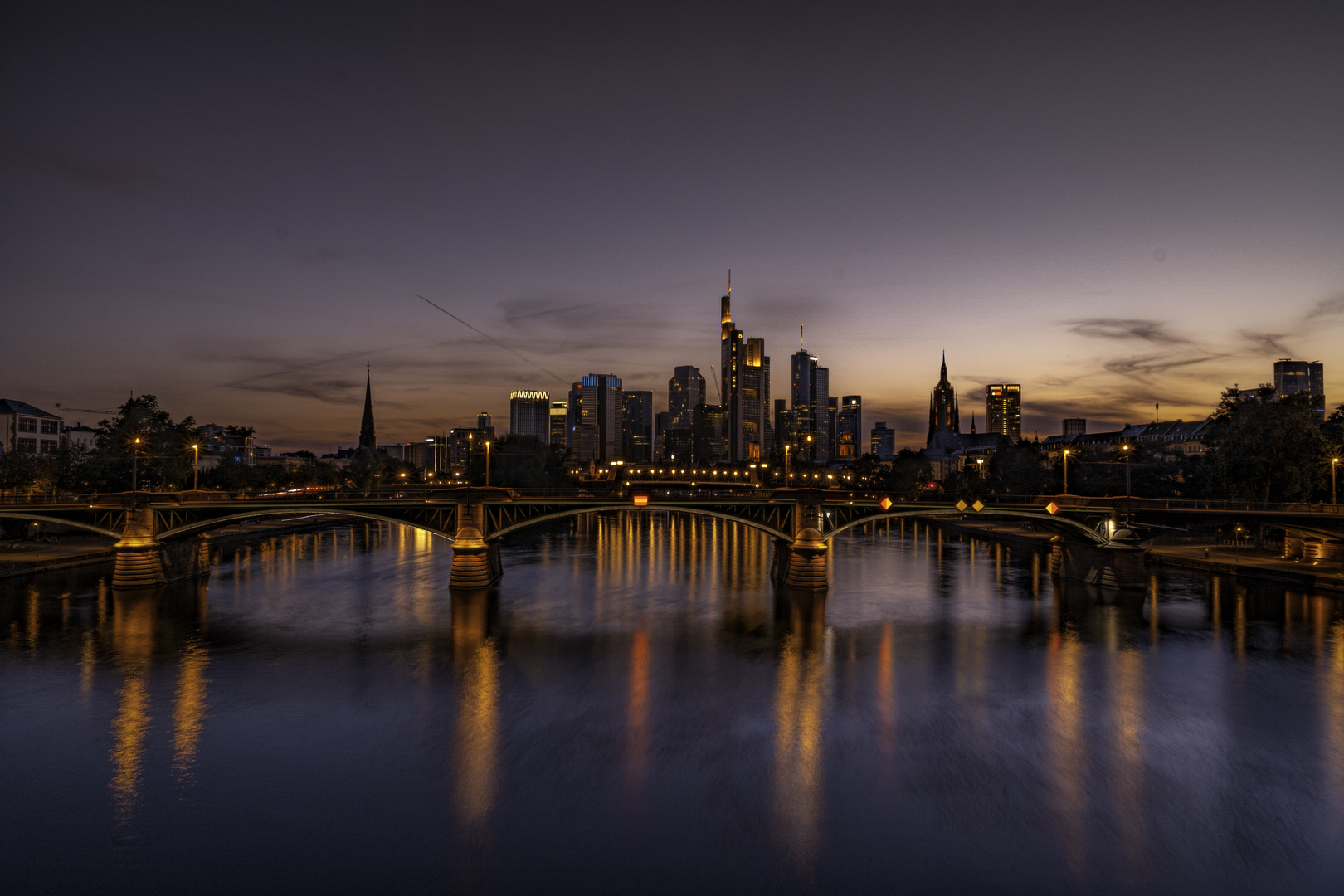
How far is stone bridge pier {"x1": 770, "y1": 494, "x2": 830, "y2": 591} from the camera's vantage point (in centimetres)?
5878

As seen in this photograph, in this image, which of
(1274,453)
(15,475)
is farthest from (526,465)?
(1274,453)

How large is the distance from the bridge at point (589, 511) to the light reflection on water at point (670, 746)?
20.5 feet

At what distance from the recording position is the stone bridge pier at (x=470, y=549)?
58.8 meters

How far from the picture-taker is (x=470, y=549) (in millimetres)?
60031

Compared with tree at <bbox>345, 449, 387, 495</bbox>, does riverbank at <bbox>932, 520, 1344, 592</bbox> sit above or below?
below

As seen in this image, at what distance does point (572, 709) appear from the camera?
31750 millimetres

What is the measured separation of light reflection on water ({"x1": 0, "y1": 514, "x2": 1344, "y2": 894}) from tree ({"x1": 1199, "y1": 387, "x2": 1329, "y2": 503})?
20.4 m

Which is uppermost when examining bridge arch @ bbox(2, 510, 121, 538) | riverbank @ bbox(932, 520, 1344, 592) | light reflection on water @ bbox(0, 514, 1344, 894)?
bridge arch @ bbox(2, 510, 121, 538)

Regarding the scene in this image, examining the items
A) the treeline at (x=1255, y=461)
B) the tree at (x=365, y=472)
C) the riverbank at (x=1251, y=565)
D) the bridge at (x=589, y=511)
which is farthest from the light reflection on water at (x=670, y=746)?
the tree at (x=365, y=472)

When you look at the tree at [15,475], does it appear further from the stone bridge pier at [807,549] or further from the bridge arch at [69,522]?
the stone bridge pier at [807,549]

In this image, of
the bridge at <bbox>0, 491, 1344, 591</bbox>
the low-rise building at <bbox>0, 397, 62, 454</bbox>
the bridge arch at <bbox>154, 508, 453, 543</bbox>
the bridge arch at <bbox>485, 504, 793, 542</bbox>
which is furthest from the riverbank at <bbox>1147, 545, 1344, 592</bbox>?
the low-rise building at <bbox>0, 397, 62, 454</bbox>

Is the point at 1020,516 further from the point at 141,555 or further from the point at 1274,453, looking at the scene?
the point at 141,555

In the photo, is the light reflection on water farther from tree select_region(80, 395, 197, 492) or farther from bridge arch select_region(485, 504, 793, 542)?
tree select_region(80, 395, 197, 492)

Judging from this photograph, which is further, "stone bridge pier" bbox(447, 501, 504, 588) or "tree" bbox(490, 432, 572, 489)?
"tree" bbox(490, 432, 572, 489)
